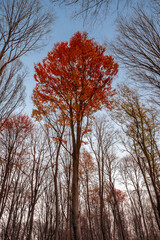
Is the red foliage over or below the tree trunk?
over

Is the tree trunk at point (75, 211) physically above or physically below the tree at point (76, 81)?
below

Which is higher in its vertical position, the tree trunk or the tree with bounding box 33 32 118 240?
the tree with bounding box 33 32 118 240

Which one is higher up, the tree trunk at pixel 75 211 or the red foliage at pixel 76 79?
the red foliage at pixel 76 79

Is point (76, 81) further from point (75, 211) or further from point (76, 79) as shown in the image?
point (75, 211)

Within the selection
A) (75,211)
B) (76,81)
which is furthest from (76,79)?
(75,211)

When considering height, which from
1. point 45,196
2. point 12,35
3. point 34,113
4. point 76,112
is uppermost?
point 12,35

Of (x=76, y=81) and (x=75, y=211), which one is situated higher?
(x=76, y=81)

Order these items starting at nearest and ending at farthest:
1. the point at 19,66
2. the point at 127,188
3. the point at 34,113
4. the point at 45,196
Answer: the point at 19,66 → the point at 34,113 → the point at 45,196 → the point at 127,188

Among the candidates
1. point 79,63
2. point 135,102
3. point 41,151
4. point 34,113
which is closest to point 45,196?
point 41,151

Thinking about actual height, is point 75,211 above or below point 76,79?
below

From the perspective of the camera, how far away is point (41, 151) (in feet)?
29.7

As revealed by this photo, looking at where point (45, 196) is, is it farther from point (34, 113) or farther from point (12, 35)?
point (12, 35)

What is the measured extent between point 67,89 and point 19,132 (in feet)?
15.6

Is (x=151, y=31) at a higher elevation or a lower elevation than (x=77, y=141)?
higher
